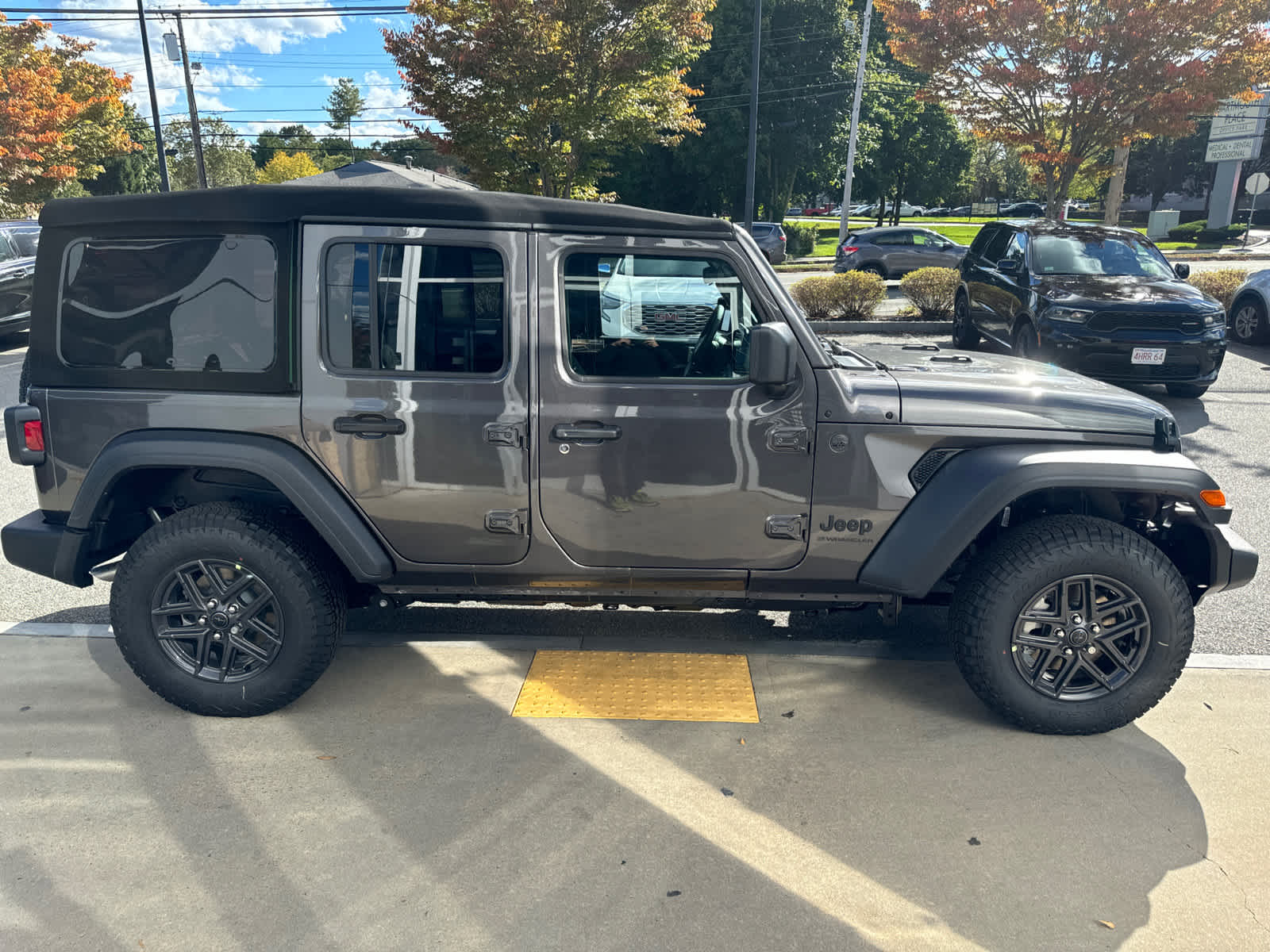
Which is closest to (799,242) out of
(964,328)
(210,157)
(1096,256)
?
(964,328)

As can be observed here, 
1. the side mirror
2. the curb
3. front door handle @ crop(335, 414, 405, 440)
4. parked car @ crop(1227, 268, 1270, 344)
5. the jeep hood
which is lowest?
the curb

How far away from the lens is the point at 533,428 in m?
3.27

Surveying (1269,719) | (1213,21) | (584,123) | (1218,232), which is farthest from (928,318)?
(1218,232)

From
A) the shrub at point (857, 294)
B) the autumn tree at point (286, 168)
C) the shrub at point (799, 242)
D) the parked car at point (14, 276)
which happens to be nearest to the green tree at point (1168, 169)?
the shrub at point (799, 242)

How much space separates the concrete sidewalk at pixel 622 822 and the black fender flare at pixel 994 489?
2.16ft

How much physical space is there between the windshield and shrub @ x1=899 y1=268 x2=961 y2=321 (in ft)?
11.5

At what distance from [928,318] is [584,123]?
642 cm

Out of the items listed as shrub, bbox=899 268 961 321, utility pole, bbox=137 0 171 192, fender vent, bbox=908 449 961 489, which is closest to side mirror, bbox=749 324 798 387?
fender vent, bbox=908 449 961 489

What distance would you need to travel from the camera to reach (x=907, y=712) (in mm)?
3523

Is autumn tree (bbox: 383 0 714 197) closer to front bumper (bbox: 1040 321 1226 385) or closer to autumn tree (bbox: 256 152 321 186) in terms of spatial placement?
front bumper (bbox: 1040 321 1226 385)

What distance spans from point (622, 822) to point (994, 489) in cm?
168

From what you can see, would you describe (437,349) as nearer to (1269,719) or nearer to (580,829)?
(580,829)

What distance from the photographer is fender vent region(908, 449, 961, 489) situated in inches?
129

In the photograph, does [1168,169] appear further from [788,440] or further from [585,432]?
[585,432]
